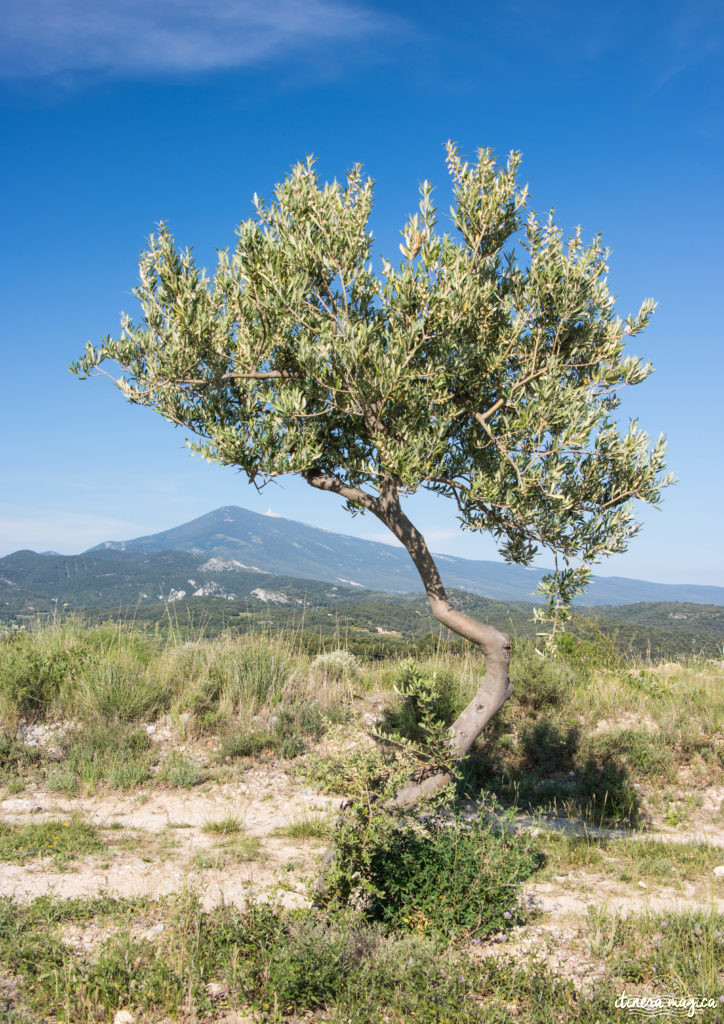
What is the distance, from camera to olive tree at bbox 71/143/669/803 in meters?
6.20

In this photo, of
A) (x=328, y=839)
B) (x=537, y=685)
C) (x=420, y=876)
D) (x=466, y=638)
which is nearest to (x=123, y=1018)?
(x=420, y=876)

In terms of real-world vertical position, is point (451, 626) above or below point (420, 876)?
above

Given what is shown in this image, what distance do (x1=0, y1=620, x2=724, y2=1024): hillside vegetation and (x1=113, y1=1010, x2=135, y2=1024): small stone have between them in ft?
0.22

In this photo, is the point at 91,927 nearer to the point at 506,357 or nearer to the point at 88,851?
the point at 88,851

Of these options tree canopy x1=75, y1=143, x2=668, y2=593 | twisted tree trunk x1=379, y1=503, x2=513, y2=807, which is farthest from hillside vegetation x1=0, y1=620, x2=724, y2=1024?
tree canopy x1=75, y1=143, x2=668, y2=593

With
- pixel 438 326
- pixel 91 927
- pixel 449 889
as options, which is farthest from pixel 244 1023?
pixel 438 326

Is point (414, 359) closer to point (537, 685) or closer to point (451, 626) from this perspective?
point (451, 626)

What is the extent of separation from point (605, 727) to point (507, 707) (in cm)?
202

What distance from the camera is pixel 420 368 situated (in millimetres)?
6586

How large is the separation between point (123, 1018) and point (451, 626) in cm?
456

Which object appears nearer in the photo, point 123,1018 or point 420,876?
point 123,1018

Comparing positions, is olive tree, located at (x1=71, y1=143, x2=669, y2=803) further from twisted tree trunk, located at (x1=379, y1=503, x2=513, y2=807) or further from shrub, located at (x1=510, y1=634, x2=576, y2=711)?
shrub, located at (x1=510, y1=634, x2=576, y2=711)

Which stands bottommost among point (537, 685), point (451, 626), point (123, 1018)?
point (123, 1018)

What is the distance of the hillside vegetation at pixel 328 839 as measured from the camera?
182 inches
